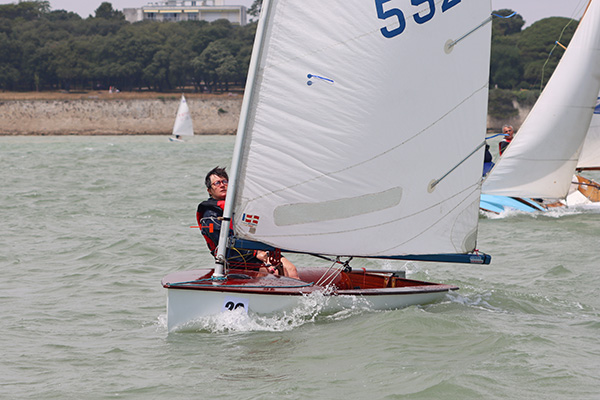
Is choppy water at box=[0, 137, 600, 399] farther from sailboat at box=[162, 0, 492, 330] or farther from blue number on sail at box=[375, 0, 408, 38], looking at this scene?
blue number on sail at box=[375, 0, 408, 38]

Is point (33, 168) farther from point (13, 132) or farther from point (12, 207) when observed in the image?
point (13, 132)

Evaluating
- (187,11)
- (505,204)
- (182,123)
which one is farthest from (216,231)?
(187,11)

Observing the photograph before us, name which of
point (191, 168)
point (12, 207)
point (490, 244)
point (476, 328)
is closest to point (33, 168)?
point (191, 168)

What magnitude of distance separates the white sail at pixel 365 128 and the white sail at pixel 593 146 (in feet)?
31.6

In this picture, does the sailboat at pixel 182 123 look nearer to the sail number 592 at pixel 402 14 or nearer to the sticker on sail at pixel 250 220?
the sail number 592 at pixel 402 14

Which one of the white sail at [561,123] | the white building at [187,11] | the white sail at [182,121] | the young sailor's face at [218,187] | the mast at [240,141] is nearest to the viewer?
the mast at [240,141]

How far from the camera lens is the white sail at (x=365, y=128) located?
6422 millimetres

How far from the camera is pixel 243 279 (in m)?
6.51

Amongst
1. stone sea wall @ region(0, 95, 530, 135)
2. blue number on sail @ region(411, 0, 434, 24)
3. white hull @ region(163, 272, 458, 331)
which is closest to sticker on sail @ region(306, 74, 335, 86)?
blue number on sail @ region(411, 0, 434, 24)

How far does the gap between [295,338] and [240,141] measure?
1494 mm

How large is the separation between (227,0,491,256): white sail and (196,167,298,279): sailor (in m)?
0.37

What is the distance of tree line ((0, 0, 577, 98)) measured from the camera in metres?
88.5

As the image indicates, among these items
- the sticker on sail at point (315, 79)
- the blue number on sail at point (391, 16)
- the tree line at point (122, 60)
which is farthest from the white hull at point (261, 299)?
the tree line at point (122, 60)

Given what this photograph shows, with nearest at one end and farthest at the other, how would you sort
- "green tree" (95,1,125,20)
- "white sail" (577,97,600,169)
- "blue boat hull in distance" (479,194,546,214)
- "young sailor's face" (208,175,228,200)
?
"young sailor's face" (208,175,228,200) < "blue boat hull in distance" (479,194,546,214) < "white sail" (577,97,600,169) < "green tree" (95,1,125,20)
